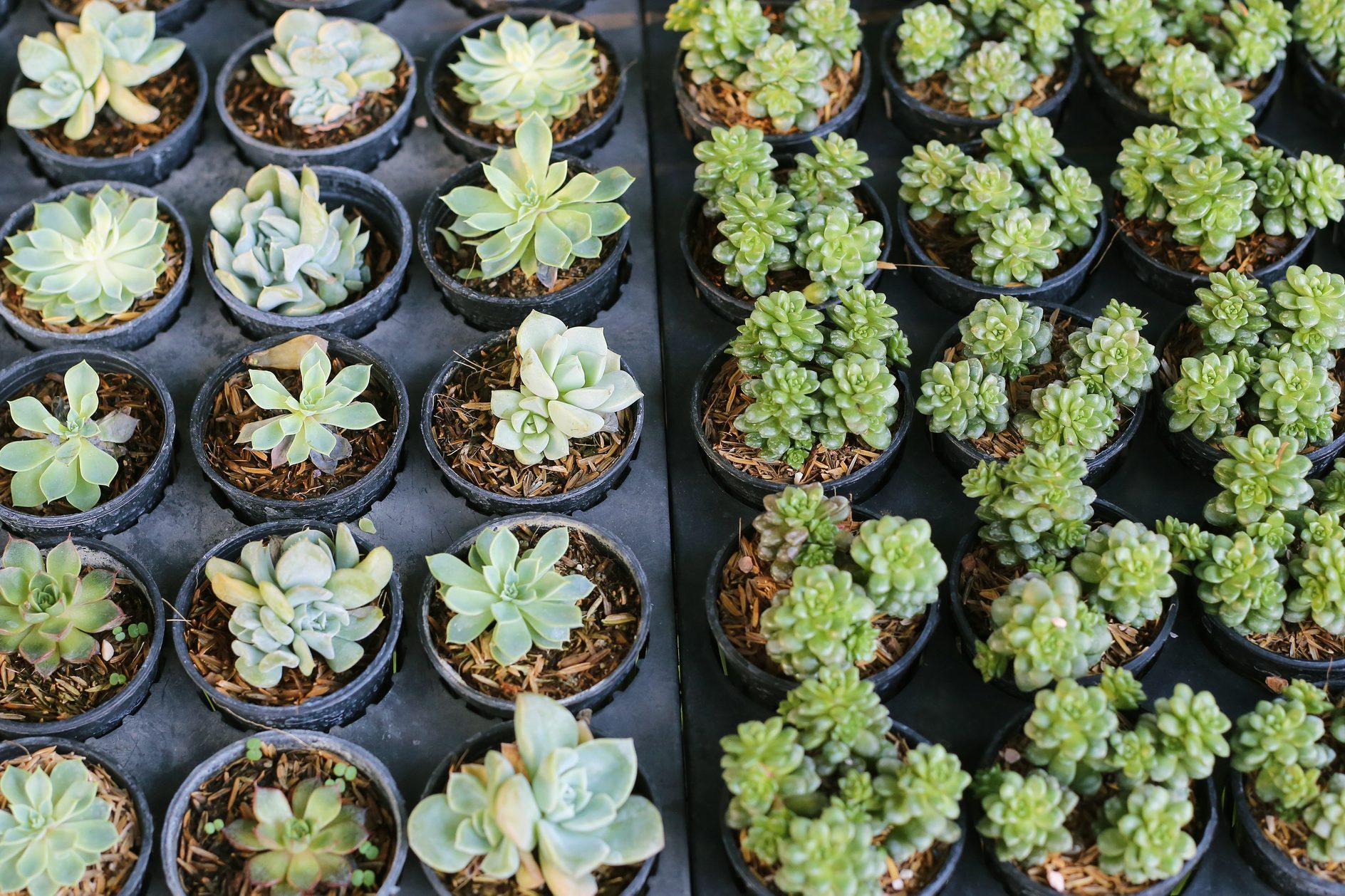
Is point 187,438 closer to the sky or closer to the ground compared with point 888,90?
closer to the ground

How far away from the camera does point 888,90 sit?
2.76 m

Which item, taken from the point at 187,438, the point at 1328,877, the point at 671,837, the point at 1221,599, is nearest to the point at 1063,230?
the point at 1221,599

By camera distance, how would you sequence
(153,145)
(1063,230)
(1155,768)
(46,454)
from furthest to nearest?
(153,145)
(1063,230)
(46,454)
(1155,768)

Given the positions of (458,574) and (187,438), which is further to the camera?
(187,438)

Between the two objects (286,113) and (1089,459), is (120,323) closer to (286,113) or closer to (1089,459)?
(286,113)

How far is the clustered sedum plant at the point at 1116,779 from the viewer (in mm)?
1794

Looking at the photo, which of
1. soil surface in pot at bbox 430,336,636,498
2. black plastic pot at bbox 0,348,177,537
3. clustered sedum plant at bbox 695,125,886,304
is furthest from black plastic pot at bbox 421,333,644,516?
black plastic pot at bbox 0,348,177,537

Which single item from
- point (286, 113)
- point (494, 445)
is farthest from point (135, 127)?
point (494, 445)

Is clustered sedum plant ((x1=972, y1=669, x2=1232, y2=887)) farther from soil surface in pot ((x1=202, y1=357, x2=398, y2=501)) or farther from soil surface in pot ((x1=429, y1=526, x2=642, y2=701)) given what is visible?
soil surface in pot ((x1=202, y1=357, x2=398, y2=501))

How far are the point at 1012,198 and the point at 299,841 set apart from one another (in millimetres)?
1760

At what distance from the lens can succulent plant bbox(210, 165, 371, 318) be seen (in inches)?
95.4

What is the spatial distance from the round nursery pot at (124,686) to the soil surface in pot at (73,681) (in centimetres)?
1

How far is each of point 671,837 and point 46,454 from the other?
1.35 metres

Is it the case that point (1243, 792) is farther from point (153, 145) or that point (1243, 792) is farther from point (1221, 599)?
point (153, 145)
